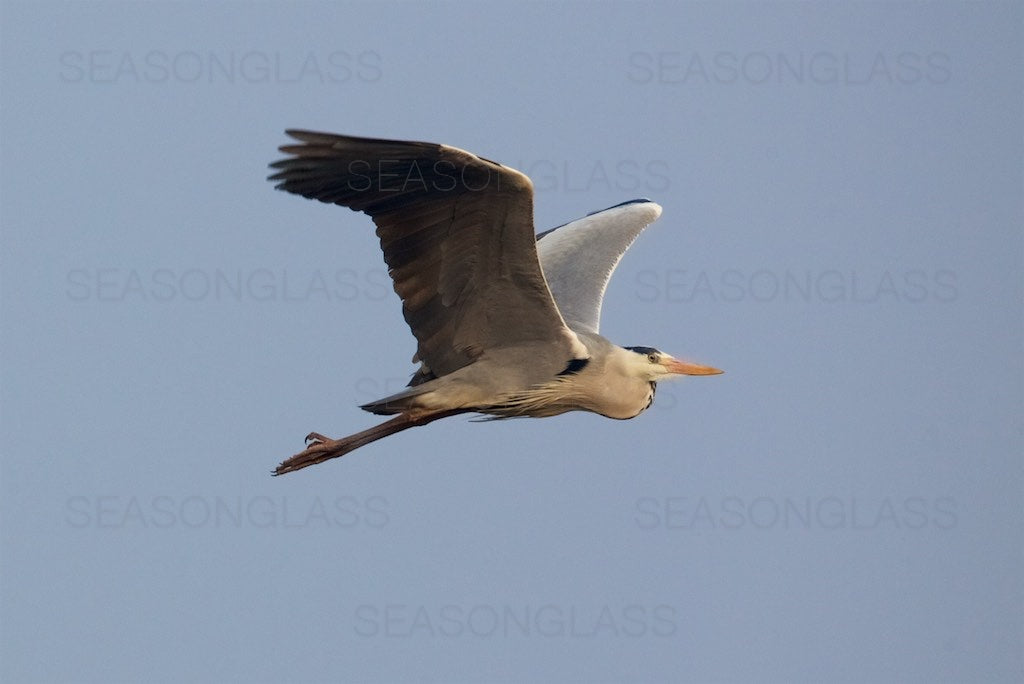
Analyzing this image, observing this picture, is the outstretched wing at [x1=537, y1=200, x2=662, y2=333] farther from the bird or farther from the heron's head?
the heron's head

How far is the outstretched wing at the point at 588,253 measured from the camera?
12.0 meters

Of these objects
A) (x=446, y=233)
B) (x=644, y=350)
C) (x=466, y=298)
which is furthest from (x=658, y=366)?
(x=446, y=233)

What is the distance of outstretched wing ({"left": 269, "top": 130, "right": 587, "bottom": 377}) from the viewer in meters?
8.84

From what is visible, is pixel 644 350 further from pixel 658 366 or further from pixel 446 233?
pixel 446 233

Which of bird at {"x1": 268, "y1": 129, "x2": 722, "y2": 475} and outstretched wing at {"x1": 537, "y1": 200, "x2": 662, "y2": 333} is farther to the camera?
outstretched wing at {"x1": 537, "y1": 200, "x2": 662, "y2": 333}

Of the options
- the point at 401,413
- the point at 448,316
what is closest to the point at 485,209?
the point at 448,316

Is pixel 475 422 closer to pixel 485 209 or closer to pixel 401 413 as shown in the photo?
pixel 401 413

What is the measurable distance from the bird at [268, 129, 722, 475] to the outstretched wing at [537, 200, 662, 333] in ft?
0.33

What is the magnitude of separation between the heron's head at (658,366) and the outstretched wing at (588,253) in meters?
0.71

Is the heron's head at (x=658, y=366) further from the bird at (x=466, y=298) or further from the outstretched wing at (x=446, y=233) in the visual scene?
the outstretched wing at (x=446, y=233)

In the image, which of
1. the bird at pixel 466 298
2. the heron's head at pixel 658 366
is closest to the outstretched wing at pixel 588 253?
the bird at pixel 466 298

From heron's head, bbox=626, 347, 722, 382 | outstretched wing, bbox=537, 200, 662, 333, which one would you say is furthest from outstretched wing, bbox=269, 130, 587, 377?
outstretched wing, bbox=537, 200, 662, 333

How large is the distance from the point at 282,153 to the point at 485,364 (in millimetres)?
2318

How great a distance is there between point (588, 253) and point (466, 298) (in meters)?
2.80
